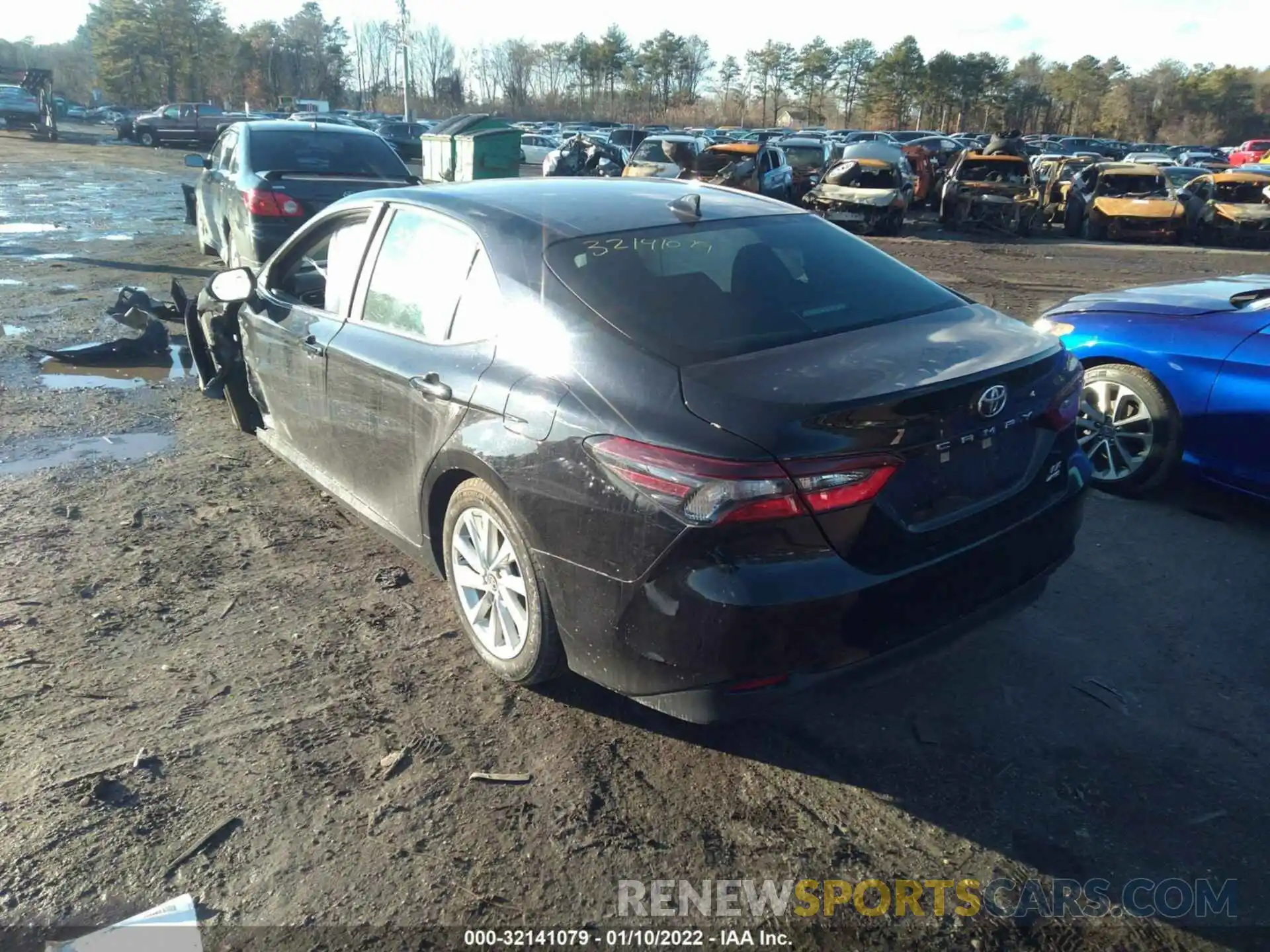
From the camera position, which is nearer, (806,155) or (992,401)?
(992,401)

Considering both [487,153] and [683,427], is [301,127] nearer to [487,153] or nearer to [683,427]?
[683,427]

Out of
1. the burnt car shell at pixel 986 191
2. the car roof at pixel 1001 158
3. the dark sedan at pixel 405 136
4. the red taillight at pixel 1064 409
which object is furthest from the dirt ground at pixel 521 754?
the dark sedan at pixel 405 136

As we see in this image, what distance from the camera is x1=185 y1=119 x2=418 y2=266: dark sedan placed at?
8.96 metres

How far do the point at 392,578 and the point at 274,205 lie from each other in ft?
20.0

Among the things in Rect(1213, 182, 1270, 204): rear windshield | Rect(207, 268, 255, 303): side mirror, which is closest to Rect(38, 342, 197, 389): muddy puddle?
Rect(207, 268, 255, 303): side mirror

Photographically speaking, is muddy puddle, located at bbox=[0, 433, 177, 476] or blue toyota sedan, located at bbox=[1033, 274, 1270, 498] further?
muddy puddle, located at bbox=[0, 433, 177, 476]

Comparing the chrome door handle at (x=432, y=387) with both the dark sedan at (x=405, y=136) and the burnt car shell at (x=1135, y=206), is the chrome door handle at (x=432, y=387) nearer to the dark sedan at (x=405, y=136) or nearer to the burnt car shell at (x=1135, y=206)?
the burnt car shell at (x=1135, y=206)

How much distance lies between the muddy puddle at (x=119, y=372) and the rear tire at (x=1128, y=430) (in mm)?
6027

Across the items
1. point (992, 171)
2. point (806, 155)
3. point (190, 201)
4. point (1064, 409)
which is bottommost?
point (1064, 409)

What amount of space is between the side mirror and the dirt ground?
1082mm

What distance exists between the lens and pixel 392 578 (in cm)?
416

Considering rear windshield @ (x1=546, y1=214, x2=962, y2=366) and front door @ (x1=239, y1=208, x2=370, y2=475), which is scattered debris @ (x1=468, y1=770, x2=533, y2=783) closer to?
rear windshield @ (x1=546, y1=214, x2=962, y2=366)

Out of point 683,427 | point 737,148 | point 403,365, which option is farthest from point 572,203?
point 737,148

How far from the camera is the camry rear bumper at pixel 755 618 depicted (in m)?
2.51
